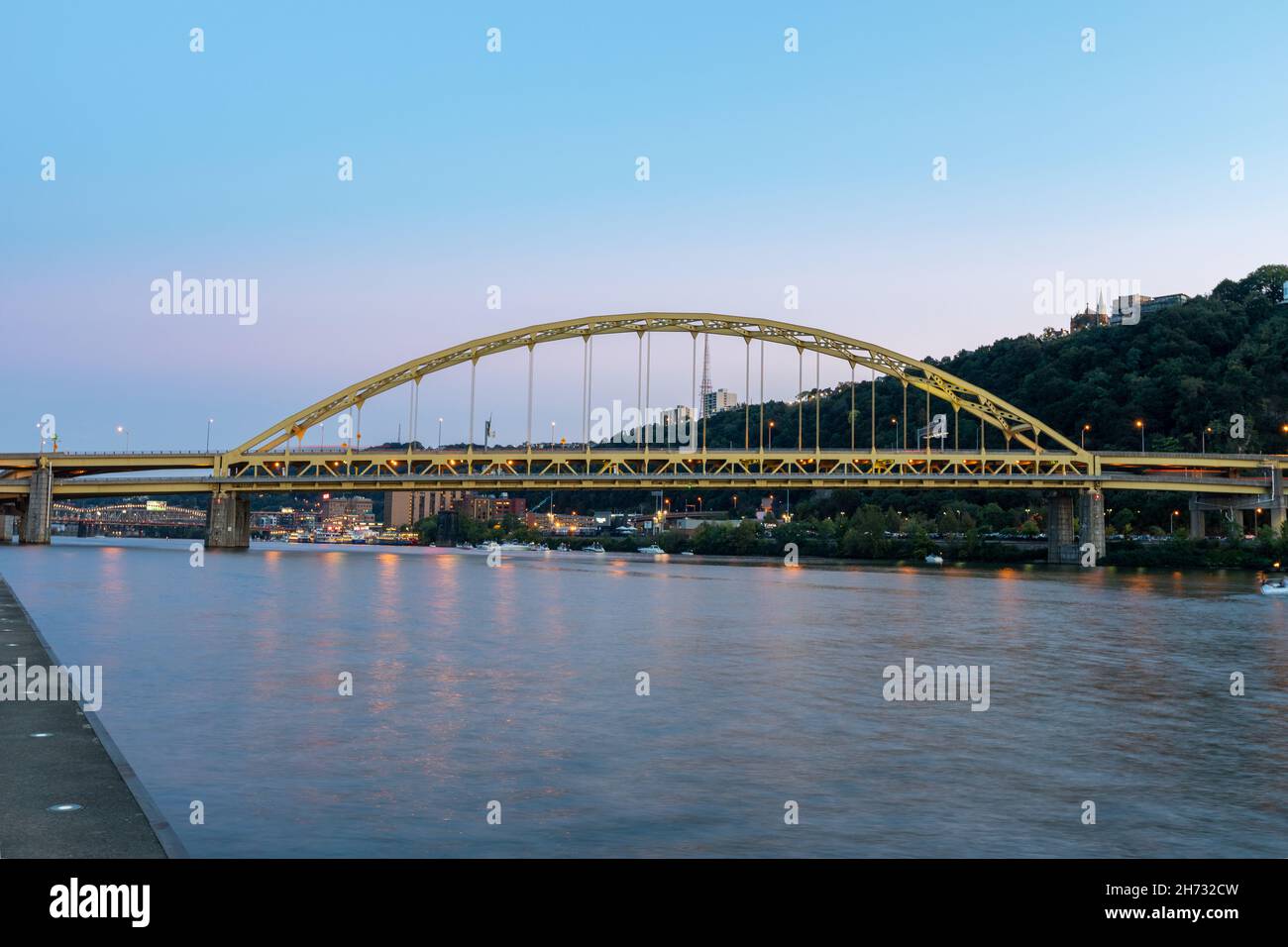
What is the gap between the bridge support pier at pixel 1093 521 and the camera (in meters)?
101

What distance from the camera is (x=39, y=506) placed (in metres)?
114

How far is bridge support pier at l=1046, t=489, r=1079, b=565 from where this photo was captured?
105000 millimetres

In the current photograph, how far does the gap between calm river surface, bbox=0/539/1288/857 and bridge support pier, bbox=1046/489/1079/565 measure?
68.1 m

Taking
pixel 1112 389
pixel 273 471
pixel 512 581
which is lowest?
pixel 512 581

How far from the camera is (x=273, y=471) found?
121m

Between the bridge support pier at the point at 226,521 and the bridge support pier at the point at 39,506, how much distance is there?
51.8 feet

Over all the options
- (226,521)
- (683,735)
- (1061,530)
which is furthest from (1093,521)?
(683,735)

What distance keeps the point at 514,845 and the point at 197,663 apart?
52.7ft

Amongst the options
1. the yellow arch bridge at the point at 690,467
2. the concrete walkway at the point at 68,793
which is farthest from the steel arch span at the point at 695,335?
the concrete walkway at the point at 68,793

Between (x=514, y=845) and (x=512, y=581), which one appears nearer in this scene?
(x=514, y=845)

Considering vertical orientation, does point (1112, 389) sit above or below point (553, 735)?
above
